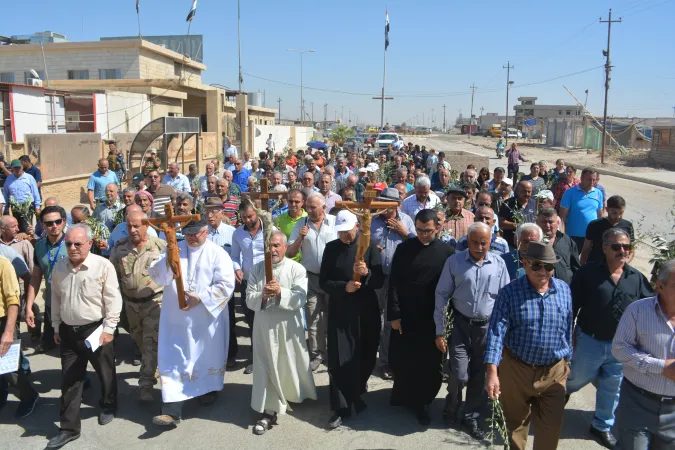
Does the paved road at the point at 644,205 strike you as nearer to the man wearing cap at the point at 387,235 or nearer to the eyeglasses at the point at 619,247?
the man wearing cap at the point at 387,235

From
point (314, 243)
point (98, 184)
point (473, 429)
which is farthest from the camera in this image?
point (98, 184)

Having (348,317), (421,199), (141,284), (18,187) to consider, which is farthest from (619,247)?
(18,187)

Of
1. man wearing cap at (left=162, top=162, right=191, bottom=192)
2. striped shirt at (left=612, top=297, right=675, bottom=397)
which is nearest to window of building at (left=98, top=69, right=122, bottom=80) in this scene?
man wearing cap at (left=162, top=162, right=191, bottom=192)

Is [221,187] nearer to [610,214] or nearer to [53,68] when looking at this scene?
[610,214]

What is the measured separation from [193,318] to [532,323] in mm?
2967

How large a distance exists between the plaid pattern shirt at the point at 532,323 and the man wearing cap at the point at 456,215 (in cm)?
226

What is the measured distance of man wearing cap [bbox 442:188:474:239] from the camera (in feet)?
20.7

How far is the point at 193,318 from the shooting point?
17.0 ft

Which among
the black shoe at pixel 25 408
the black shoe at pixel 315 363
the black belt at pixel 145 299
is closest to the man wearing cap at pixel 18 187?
the black belt at pixel 145 299

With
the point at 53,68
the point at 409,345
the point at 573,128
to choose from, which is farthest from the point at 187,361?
the point at 573,128

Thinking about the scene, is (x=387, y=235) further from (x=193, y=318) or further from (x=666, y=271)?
(x=666, y=271)

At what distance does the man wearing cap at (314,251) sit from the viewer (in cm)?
609

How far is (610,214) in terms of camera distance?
625 centimetres

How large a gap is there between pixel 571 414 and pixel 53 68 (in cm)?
3216
